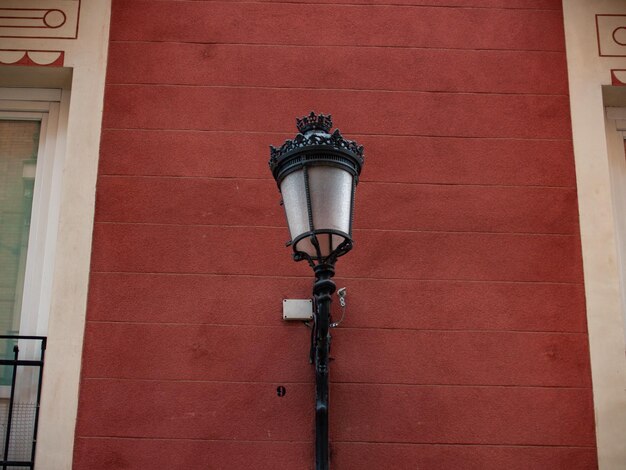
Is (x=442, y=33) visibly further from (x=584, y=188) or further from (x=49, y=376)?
(x=49, y=376)

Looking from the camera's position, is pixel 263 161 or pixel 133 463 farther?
pixel 263 161

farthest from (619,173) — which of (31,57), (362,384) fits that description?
(31,57)

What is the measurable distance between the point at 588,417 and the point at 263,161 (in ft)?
6.91

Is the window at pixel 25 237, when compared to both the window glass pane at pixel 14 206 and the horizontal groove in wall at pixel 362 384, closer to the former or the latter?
the window glass pane at pixel 14 206

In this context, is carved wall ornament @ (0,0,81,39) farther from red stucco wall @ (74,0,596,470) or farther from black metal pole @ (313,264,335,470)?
black metal pole @ (313,264,335,470)

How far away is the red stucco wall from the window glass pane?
47 cm

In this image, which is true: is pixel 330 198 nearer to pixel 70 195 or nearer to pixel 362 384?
pixel 362 384

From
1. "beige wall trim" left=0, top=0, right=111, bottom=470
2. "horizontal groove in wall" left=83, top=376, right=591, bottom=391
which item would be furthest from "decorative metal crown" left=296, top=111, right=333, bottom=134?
"beige wall trim" left=0, top=0, right=111, bottom=470

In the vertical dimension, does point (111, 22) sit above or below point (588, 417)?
above

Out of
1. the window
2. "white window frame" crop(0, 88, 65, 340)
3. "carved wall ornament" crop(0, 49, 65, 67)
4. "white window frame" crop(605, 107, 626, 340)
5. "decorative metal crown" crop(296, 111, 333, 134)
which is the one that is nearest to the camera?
"decorative metal crown" crop(296, 111, 333, 134)

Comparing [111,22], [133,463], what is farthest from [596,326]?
[111,22]

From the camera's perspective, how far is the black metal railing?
13.9 feet

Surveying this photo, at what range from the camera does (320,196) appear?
3.55 m

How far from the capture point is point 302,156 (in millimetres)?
3611
